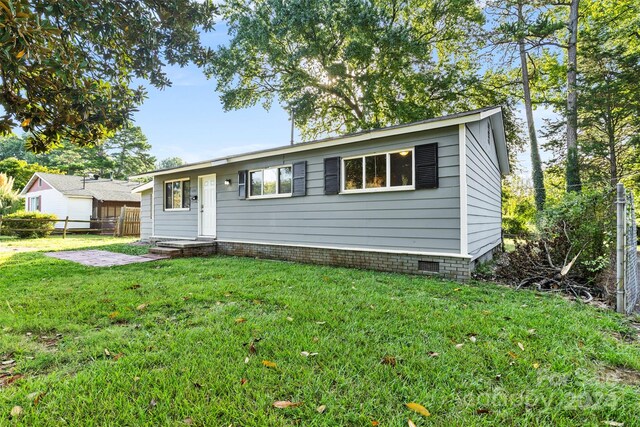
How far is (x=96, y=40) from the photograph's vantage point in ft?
15.8

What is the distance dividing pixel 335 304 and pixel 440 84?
13878 millimetres

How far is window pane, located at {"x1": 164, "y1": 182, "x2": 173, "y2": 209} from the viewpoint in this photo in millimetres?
11273

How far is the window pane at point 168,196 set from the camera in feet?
37.0

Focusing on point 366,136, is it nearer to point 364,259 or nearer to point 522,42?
point 364,259

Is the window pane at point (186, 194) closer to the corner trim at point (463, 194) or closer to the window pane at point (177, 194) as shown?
the window pane at point (177, 194)

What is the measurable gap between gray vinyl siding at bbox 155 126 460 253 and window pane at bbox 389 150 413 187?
0.17 metres

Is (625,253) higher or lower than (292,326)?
higher

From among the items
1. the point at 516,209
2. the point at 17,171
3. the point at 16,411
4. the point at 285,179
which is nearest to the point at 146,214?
the point at 285,179

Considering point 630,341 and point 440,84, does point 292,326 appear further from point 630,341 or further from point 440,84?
point 440,84

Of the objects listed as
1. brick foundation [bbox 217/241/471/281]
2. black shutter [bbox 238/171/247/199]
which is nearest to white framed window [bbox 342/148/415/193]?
brick foundation [bbox 217/241/471/281]

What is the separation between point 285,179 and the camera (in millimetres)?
8211

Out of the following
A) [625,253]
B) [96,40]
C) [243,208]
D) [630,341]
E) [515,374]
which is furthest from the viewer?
[243,208]

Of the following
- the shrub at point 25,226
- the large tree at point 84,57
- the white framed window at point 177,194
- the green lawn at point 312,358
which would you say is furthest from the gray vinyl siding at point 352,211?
the shrub at point 25,226

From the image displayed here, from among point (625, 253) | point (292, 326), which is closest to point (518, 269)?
point (625, 253)
